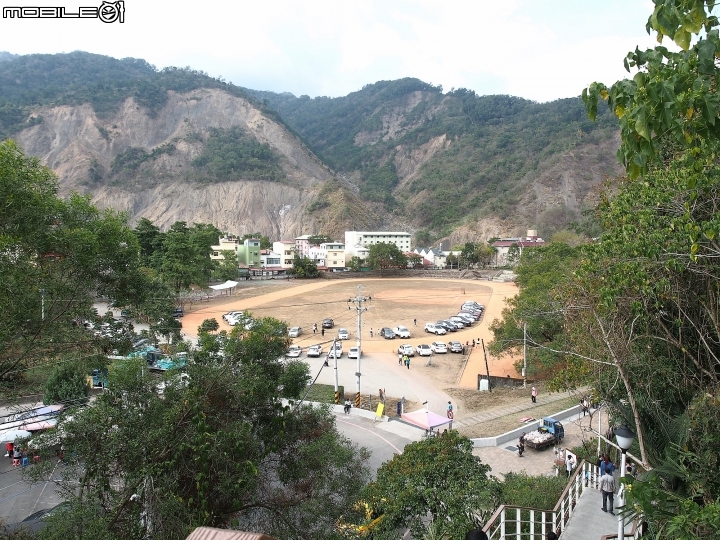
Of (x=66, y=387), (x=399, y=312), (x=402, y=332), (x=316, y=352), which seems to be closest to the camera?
(x=66, y=387)

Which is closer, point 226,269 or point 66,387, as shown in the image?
point 66,387

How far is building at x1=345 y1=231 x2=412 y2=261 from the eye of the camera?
80375mm

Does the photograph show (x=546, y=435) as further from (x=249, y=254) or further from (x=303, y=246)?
(x=303, y=246)

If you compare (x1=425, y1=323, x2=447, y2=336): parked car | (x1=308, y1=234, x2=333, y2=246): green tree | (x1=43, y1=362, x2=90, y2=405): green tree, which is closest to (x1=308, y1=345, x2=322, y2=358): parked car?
(x1=425, y1=323, x2=447, y2=336): parked car

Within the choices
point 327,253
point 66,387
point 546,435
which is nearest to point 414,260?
point 327,253

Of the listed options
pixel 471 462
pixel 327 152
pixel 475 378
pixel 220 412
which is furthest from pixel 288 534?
pixel 327 152

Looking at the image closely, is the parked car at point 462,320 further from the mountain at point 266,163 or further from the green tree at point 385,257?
the mountain at point 266,163

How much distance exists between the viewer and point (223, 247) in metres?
71.6

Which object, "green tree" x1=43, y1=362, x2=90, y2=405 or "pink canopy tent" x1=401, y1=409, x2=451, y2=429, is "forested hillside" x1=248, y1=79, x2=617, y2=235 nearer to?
"pink canopy tent" x1=401, y1=409, x2=451, y2=429

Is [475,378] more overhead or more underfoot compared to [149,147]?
more underfoot

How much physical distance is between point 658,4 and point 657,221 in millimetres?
3368

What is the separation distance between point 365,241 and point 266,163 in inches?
2020

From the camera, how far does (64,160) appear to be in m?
113

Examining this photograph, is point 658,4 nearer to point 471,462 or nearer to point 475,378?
point 471,462
